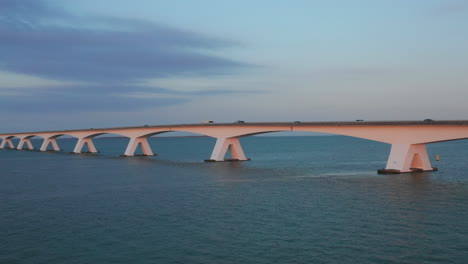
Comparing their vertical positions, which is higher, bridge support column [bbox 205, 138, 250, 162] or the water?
bridge support column [bbox 205, 138, 250, 162]

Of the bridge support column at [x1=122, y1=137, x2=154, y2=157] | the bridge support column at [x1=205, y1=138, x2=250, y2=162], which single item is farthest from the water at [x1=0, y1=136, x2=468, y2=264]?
the bridge support column at [x1=122, y1=137, x2=154, y2=157]

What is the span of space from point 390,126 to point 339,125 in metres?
8.59

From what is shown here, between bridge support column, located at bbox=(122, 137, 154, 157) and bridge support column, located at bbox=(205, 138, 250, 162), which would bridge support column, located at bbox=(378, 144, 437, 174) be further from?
bridge support column, located at bbox=(122, 137, 154, 157)

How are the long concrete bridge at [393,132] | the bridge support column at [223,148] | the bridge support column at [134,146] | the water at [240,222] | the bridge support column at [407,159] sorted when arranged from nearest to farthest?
the water at [240,222] < the long concrete bridge at [393,132] < the bridge support column at [407,159] < the bridge support column at [223,148] < the bridge support column at [134,146]

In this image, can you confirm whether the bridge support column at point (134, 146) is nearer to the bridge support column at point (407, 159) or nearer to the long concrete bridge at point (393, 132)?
the long concrete bridge at point (393, 132)

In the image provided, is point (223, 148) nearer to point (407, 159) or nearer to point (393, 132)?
point (393, 132)

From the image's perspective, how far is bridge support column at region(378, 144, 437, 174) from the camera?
175ft

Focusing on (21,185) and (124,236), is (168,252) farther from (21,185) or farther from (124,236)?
(21,185)

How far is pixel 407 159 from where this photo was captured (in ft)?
176

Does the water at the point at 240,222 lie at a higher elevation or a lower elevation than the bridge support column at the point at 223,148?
lower

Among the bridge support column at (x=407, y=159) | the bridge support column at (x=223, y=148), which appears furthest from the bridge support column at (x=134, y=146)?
the bridge support column at (x=407, y=159)

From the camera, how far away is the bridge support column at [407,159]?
53438 mm

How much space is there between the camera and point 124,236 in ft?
84.0

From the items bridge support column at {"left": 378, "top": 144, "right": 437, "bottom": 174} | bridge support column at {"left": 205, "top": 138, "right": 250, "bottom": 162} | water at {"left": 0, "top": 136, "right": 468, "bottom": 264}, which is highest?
bridge support column at {"left": 205, "top": 138, "right": 250, "bottom": 162}
